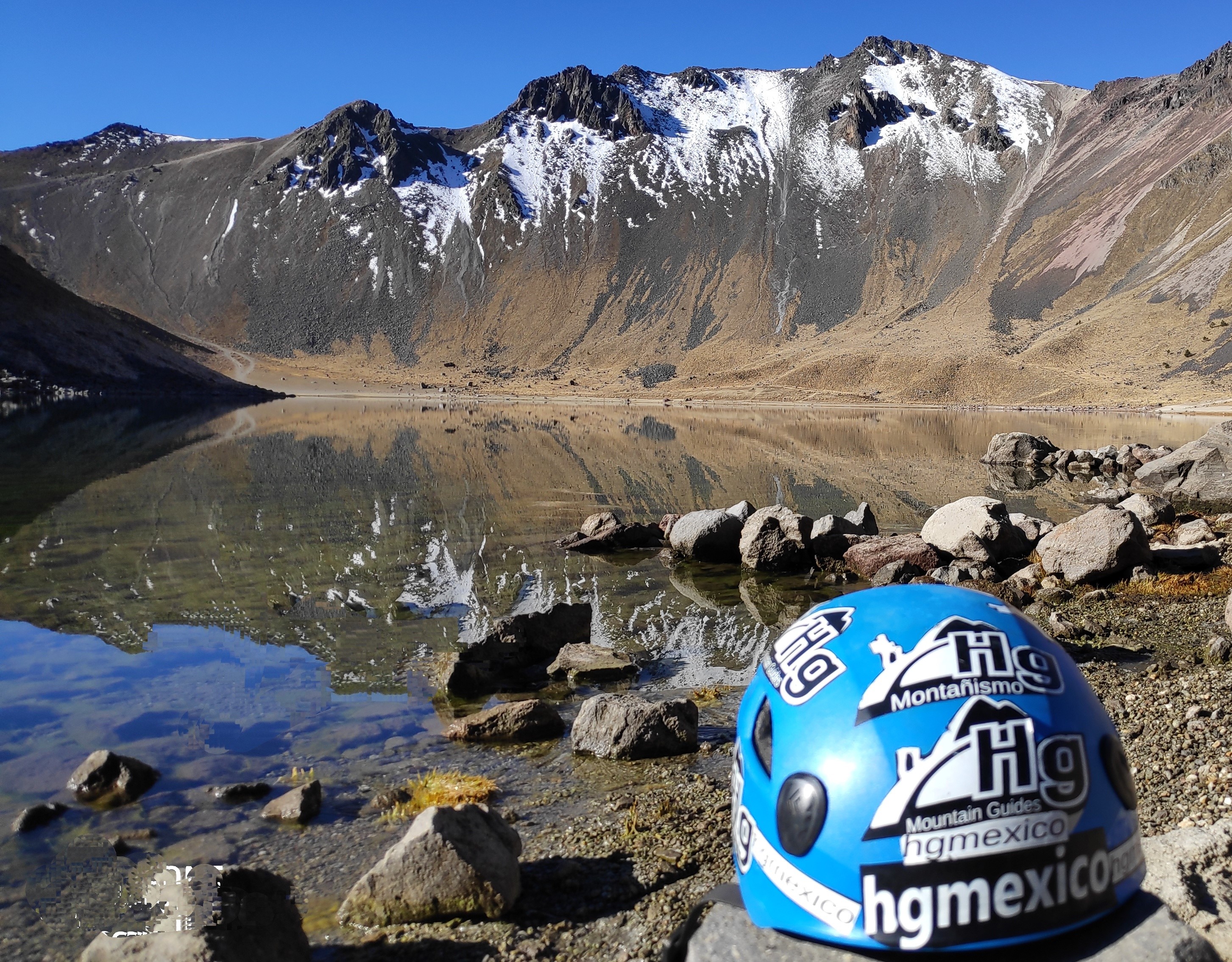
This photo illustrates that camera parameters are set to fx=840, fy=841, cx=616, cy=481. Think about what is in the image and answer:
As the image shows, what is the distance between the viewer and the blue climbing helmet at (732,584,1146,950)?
3.28 m

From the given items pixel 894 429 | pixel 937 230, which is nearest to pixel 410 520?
pixel 894 429

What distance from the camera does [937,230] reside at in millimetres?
152125

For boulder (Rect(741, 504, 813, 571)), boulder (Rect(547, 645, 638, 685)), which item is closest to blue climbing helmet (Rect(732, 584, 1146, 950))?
boulder (Rect(547, 645, 638, 685))

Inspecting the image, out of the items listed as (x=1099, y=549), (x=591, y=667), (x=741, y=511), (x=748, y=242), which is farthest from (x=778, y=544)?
(x=748, y=242)

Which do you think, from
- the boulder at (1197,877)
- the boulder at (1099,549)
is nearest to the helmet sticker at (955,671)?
the boulder at (1197,877)

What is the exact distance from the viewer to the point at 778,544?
18.7 metres

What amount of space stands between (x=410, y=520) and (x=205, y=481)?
1101 cm

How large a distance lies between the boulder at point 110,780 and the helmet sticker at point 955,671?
24.4 ft

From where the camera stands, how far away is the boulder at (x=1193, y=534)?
59.7ft

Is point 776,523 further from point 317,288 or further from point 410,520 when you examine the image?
point 317,288

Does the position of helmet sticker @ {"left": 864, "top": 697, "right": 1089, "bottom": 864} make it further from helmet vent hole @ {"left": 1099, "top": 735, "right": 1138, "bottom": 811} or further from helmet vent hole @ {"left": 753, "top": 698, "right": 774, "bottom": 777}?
helmet vent hole @ {"left": 753, "top": 698, "right": 774, "bottom": 777}

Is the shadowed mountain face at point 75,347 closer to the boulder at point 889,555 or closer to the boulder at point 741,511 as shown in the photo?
the boulder at point 741,511

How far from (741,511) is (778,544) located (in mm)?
2323

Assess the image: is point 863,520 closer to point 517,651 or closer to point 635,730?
point 517,651
